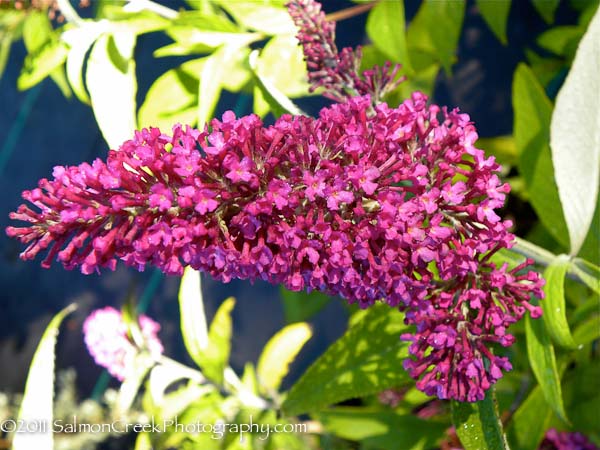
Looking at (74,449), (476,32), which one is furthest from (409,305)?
(74,449)

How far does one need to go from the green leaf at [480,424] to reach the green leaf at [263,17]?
651mm

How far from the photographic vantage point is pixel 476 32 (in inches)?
67.4

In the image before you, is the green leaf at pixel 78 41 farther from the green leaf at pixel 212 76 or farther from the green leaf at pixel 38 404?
the green leaf at pixel 38 404

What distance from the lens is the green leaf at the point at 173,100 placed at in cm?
103

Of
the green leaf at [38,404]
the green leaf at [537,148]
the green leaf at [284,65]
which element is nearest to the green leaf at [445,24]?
the green leaf at [537,148]

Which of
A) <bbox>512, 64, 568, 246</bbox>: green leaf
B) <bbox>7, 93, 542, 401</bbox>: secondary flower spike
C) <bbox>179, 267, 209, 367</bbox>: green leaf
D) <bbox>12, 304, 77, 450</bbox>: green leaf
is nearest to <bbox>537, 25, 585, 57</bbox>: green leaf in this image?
<bbox>512, 64, 568, 246</bbox>: green leaf

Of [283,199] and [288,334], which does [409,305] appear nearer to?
[283,199]

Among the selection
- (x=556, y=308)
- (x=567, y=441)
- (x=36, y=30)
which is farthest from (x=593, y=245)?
(x=36, y=30)

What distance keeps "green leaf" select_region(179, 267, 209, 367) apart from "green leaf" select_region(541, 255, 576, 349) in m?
0.53

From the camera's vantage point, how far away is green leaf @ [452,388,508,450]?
2.07 ft

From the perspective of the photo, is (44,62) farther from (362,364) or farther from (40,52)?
(362,364)

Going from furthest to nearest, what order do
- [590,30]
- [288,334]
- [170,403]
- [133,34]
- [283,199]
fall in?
[288,334] → [170,403] → [133,34] → [590,30] → [283,199]

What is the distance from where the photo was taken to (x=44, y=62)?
3.34 ft

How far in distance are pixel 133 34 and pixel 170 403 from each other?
718 mm
